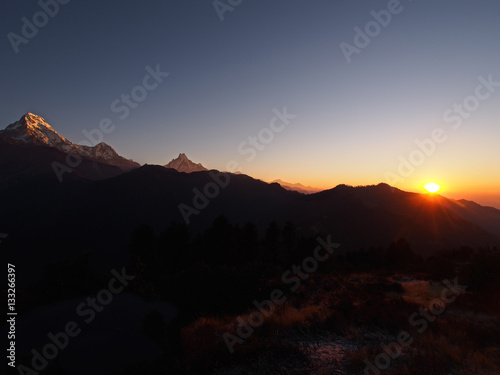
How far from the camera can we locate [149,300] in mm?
13922

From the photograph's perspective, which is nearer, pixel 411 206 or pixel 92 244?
pixel 92 244

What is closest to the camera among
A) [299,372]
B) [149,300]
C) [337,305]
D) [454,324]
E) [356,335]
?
[299,372]

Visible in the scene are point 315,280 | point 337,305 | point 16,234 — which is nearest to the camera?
point 337,305

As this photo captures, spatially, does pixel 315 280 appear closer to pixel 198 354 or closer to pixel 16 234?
pixel 198 354

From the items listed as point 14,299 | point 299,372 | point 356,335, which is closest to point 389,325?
point 356,335

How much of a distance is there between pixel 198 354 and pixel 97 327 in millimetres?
4492

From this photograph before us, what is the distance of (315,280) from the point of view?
66.8ft

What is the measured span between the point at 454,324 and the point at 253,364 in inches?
335

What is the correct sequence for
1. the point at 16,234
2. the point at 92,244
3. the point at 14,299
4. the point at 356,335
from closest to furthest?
the point at 356,335, the point at 14,299, the point at 92,244, the point at 16,234

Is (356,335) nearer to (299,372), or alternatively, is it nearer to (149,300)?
(299,372)

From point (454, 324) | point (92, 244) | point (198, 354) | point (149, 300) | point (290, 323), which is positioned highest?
point (92, 244)

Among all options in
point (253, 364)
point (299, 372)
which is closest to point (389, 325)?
point (299, 372)

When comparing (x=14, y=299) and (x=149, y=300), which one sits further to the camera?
(x=149, y=300)

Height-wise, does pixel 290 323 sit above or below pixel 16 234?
below
